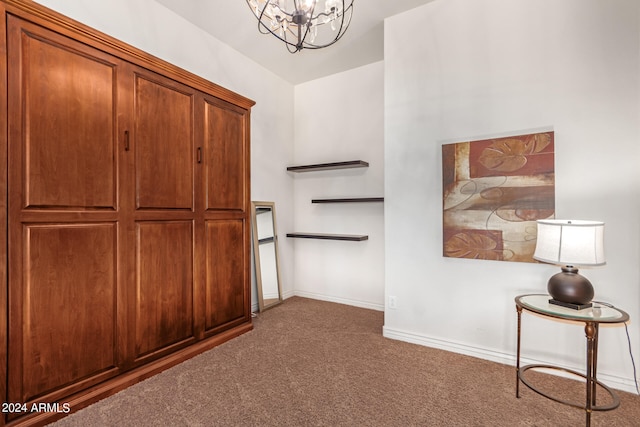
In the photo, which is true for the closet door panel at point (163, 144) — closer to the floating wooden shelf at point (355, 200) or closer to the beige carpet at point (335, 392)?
the beige carpet at point (335, 392)

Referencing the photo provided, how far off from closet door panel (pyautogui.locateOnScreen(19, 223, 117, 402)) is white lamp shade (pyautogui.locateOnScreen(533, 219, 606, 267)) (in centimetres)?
267

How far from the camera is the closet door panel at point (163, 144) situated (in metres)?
2.18

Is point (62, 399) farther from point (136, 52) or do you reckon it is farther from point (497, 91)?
point (497, 91)

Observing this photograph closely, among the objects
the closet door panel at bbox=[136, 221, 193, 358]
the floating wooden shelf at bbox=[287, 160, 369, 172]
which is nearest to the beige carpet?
the closet door panel at bbox=[136, 221, 193, 358]

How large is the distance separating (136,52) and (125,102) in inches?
14.2

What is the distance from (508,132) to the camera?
7.94ft

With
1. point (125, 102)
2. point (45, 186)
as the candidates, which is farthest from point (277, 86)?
point (45, 186)

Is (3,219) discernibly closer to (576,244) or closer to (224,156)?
(224,156)

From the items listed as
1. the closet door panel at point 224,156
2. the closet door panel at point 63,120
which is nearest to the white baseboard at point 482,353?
the closet door panel at point 224,156

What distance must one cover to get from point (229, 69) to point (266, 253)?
2.14 meters

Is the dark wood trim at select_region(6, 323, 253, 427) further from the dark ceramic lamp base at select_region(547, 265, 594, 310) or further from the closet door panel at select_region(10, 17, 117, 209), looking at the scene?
the dark ceramic lamp base at select_region(547, 265, 594, 310)

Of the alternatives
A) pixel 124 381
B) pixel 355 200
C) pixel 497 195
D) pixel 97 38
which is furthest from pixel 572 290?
pixel 97 38

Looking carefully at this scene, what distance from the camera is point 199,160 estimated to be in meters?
2.59

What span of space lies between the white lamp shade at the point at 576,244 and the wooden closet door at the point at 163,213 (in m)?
2.47
